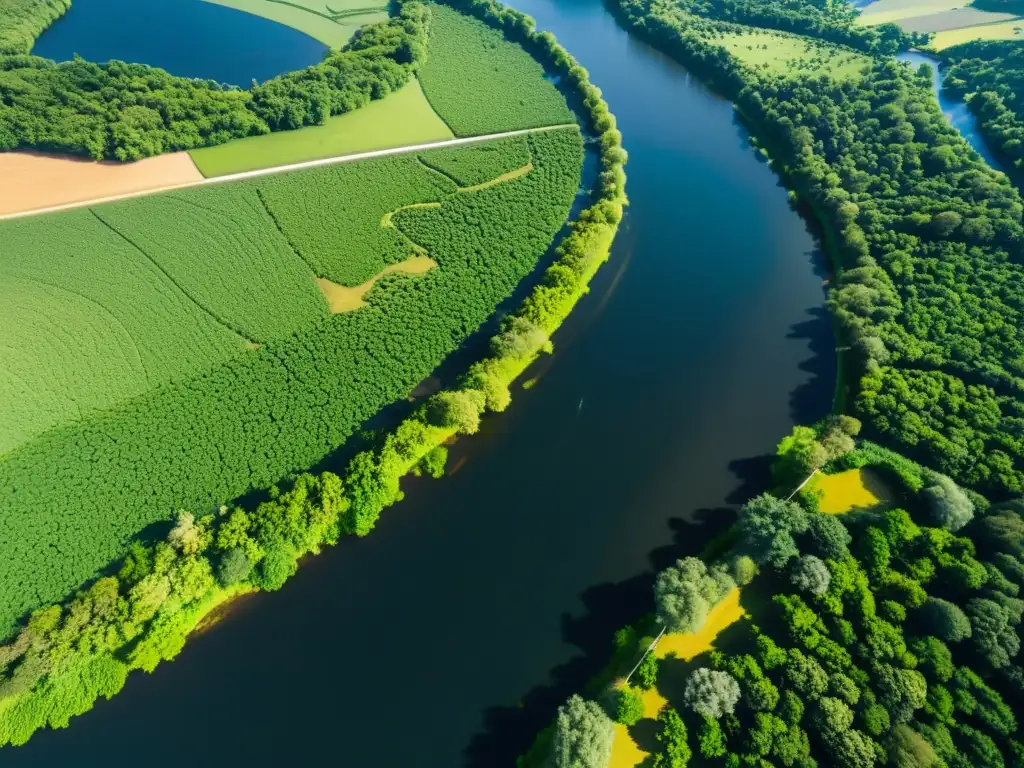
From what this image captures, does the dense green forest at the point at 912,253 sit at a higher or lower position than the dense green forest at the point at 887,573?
higher

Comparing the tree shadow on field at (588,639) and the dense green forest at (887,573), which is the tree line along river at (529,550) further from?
the dense green forest at (887,573)

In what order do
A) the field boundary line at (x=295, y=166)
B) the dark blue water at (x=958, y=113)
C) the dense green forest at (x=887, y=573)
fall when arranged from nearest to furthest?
the dense green forest at (x=887, y=573) < the field boundary line at (x=295, y=166) < the dark blue water at (x=958, y=113)

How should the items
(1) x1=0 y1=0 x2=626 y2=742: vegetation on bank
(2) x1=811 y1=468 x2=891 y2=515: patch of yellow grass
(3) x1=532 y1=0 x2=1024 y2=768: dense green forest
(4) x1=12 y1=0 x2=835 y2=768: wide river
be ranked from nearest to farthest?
(3) x1=532 y1=0 x2=1024 y2=768: dense green forest, (1) x1=0 y1=0 x2=626 y2=742: vegetation on bank, (4) x1=12 y1=0 x2=835 y2=768: wide river, (2) x1=811 y1=468 x2=891 y2=515: patch of yellow grass

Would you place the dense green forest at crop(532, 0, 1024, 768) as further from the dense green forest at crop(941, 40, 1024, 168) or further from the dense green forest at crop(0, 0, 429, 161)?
the dense green forest at crop(0, 0, 429, 161)

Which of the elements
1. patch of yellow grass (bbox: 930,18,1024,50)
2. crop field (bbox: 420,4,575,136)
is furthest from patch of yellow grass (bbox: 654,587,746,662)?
patch of yellow grass (bbox: 930,18,1024,50)

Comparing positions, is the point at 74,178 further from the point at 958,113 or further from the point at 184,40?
the point at 958,113

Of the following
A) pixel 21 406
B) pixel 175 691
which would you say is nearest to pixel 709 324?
pixel 175 691

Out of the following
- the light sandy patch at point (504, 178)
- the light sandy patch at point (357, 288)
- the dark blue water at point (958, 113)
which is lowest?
the light sandy patch at point (357, 288)

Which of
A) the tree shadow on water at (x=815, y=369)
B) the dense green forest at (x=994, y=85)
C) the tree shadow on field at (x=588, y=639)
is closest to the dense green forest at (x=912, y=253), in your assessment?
the tree shadow on water at (x=815, y=369)

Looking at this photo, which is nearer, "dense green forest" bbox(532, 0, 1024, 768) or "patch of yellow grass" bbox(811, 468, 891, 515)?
"dense green forest" bbox(532, 0, 1024, 768)
